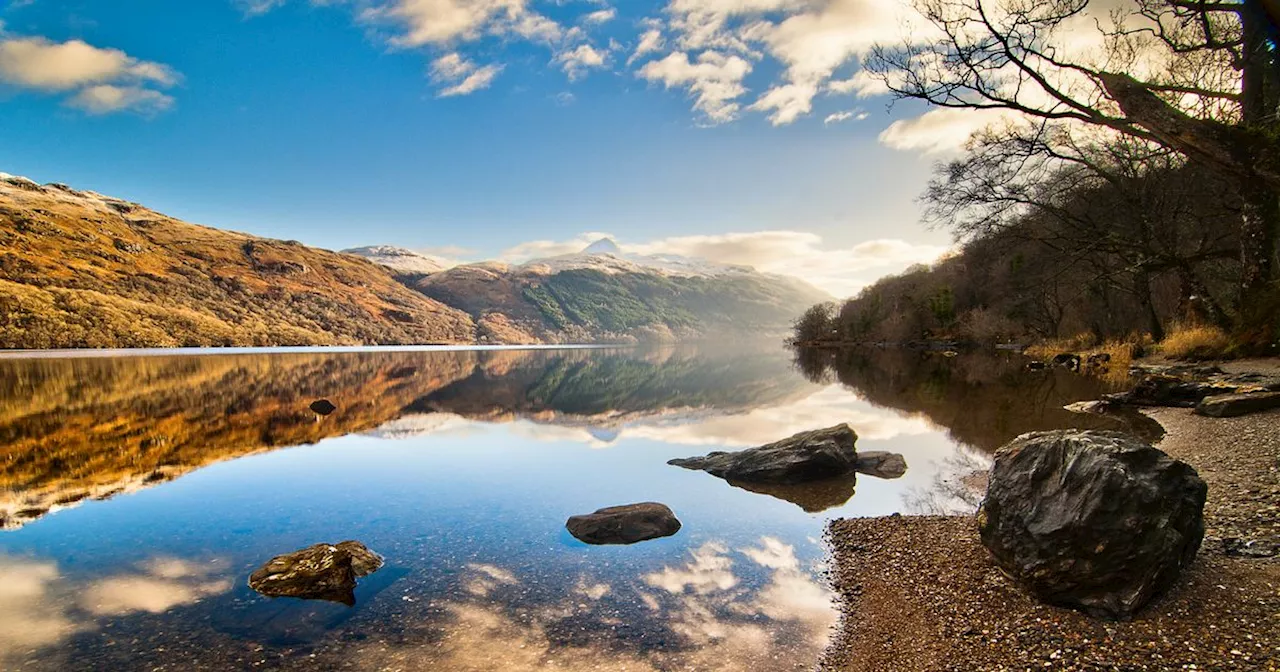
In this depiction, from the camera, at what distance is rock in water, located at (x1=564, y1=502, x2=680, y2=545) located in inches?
467

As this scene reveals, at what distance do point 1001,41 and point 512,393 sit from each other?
39.8m

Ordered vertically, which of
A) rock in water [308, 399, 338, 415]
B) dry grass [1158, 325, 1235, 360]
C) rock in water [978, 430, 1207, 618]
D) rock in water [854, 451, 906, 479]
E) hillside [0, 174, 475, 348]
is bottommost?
rock in water [854, 451, 906, 479]

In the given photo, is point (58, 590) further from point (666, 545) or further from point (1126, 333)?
point (1126, 333)

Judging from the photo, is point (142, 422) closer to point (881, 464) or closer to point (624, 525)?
point (624, 525)

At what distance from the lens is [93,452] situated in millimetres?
20500

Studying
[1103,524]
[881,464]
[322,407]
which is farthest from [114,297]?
[1103,524]

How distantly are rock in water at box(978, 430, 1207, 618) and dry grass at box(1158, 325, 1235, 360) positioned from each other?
79.6ft

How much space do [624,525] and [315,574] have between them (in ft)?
18.9

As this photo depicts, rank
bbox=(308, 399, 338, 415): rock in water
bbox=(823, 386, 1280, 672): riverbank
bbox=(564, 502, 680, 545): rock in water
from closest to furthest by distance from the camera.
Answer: bbox=(823, 386, 1280, 672): riverbank → bbox=(564, 502, 680, 545): rock in water → bbox=(308, 399, 338, 415): rock in water

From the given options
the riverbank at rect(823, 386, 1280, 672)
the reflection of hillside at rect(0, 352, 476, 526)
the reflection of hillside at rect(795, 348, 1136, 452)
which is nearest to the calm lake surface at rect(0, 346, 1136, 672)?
the reflection of hillside at rect(0, 352, 476, 526)

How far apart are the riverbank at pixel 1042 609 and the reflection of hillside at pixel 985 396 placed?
31.1ft

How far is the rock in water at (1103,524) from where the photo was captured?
6449 millimetres

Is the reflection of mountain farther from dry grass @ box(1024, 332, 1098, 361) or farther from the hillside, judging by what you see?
the hillside

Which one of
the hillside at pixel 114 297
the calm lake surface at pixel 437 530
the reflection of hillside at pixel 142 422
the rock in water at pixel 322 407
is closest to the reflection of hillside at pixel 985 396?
the calm lake surface at pixel 437 530
